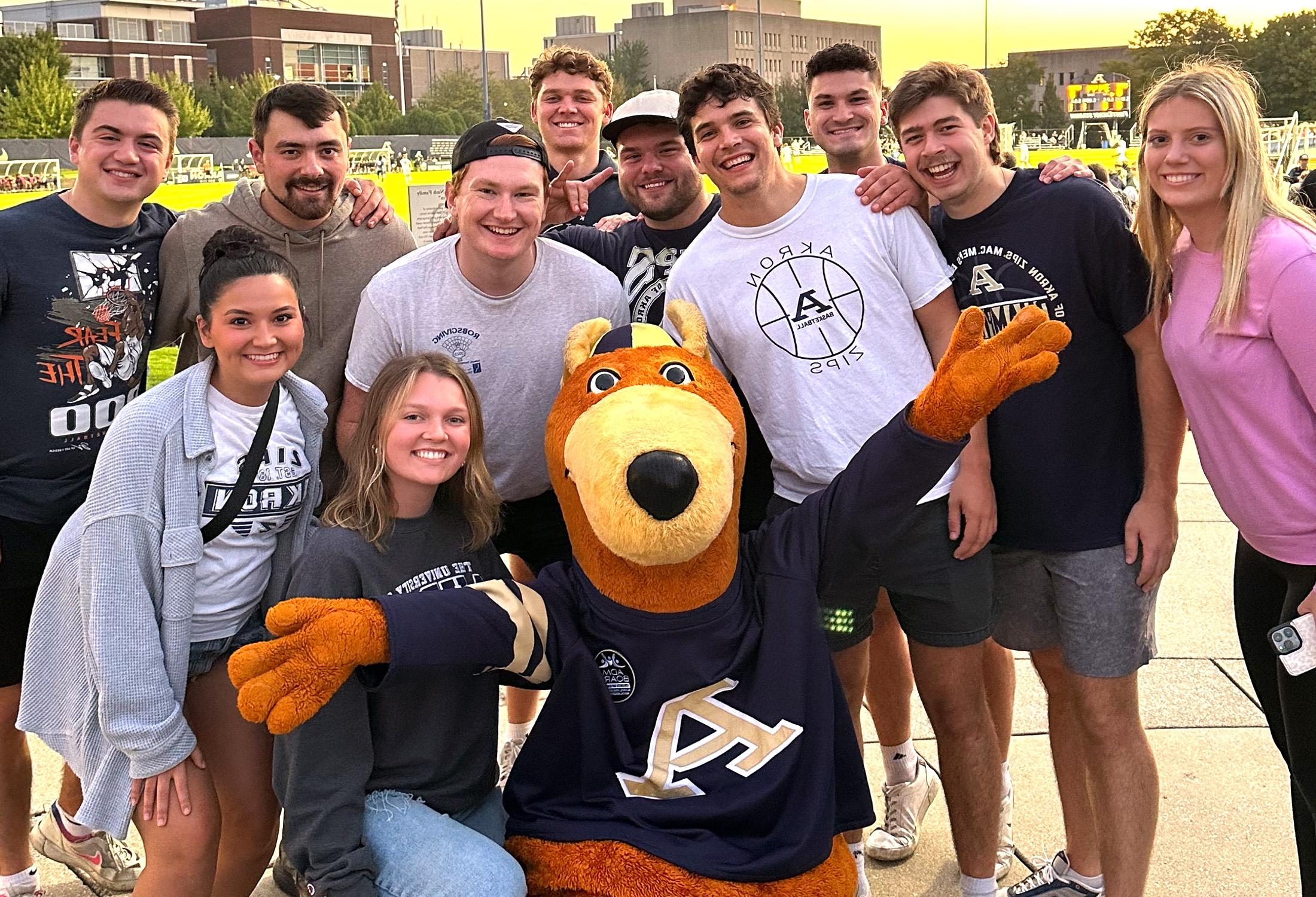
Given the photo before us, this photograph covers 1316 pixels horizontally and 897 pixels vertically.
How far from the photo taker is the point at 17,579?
3729 millimetres

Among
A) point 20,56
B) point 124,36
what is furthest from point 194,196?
point 124,36

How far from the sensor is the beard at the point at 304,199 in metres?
4.01

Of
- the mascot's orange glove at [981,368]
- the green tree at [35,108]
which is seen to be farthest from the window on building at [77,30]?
the mascot's orange glove at [981,368]

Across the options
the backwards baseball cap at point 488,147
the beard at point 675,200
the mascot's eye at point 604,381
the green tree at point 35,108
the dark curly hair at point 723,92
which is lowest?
the mascot's eye at point 604,381

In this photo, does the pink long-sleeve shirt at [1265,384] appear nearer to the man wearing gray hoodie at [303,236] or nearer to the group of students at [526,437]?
the group of students at [526,437]

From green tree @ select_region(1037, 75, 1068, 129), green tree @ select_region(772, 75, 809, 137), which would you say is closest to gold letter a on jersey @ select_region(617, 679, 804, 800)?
green tree @ select_region(772, 75, 809, 137)

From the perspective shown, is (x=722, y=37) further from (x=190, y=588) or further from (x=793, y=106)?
(x=190, y=588)

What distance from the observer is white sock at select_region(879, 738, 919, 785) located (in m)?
4.24

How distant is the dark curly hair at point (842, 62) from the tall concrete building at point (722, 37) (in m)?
108

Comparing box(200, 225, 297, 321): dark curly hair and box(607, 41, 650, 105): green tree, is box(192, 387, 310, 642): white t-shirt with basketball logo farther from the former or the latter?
box(607, 41, 650, 105): green tree

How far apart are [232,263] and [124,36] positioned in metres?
108

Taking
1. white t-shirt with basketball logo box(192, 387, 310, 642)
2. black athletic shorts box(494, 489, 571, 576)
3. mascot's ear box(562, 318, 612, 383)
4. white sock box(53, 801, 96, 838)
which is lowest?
white sock box(53, 801, 96, 838)

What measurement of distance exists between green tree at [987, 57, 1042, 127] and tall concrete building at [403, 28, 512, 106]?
55789 mm

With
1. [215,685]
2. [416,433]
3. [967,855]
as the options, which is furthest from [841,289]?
[215,685]
